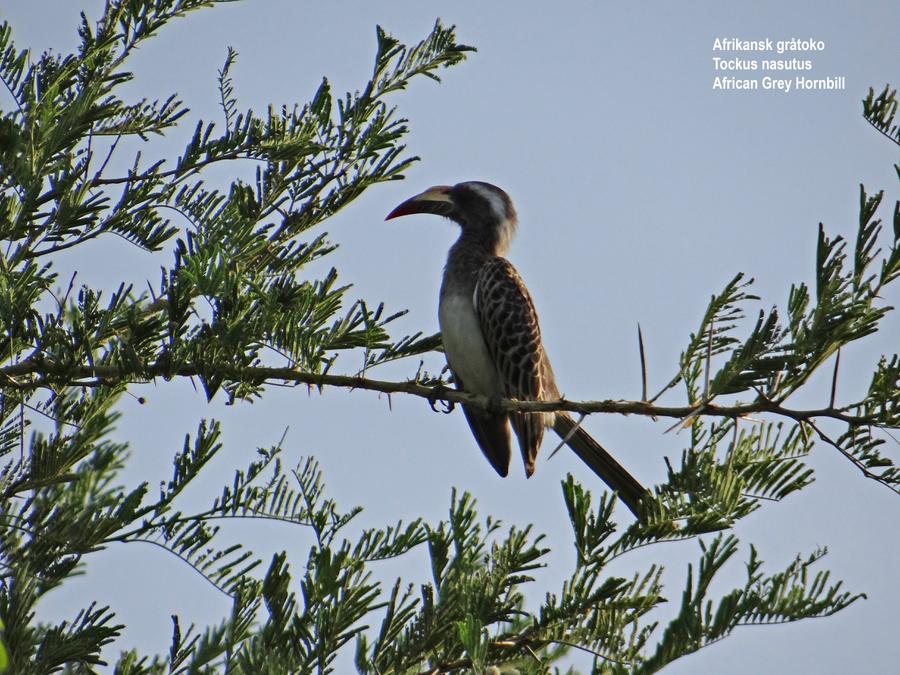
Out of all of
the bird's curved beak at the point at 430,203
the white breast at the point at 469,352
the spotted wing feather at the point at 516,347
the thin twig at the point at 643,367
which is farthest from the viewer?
the bird's curved beak at the point at 430,203

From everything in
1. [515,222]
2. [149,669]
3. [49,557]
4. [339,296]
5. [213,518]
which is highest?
[515,222]

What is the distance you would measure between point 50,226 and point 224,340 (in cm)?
74

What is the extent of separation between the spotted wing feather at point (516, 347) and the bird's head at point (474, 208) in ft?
2.74

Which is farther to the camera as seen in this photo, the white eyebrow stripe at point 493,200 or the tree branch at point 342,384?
the white eyebrow stripe at point 493,200

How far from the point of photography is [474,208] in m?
6.48

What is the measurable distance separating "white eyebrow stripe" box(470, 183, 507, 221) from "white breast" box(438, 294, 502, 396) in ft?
3.60

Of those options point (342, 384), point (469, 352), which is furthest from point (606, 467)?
point (342, 384)

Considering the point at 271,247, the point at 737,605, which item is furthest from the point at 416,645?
the point at 271,247

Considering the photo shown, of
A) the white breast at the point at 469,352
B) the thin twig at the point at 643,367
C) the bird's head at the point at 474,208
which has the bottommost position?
the thin twig at the point at 643,367

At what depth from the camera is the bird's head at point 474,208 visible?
6383 millimetres

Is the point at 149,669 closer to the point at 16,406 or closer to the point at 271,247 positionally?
the point at 16,406

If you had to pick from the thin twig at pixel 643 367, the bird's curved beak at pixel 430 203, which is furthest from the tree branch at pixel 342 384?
the bird's curved beak at pixel 430 203

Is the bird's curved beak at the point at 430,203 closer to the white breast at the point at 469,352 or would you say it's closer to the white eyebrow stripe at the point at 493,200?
the white eyebrow stripe at the point at 493,200

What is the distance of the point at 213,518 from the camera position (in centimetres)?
297
